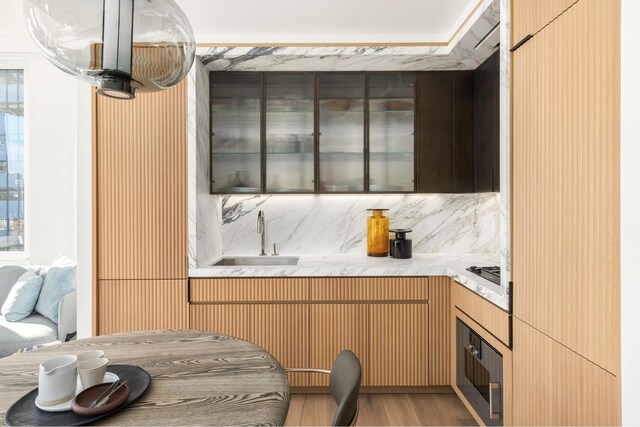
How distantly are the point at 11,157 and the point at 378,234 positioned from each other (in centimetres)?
387

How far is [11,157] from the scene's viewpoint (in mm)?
4031

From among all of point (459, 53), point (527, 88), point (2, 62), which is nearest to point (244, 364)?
point (527, 88)

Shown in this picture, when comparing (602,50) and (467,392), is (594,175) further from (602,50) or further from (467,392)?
(467,392)

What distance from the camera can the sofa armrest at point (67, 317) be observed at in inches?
123

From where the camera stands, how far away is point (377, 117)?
3037 mm

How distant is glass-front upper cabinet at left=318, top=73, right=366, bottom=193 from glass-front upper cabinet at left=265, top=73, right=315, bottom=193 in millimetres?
86

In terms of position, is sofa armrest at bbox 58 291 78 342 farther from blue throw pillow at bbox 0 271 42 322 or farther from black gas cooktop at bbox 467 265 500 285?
black gas cooktop at bbox 467 265 500 285

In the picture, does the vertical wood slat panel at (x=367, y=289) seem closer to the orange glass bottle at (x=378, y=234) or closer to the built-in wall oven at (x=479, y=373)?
the built-in wall oven at (x=479, y=373)

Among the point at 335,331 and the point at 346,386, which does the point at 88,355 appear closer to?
the point at 346,386

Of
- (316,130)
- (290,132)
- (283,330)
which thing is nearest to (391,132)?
(316,130)

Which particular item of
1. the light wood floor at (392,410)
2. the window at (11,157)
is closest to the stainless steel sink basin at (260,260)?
the light wood floor at (392,410)

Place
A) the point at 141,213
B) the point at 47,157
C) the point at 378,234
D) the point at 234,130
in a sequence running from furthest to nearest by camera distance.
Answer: the point at 47,157
the point at 378,234
the point at 234,130
the point at 141,213

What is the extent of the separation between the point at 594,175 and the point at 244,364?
1354mm

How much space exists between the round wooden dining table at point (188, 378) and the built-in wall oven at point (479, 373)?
1.23 m
